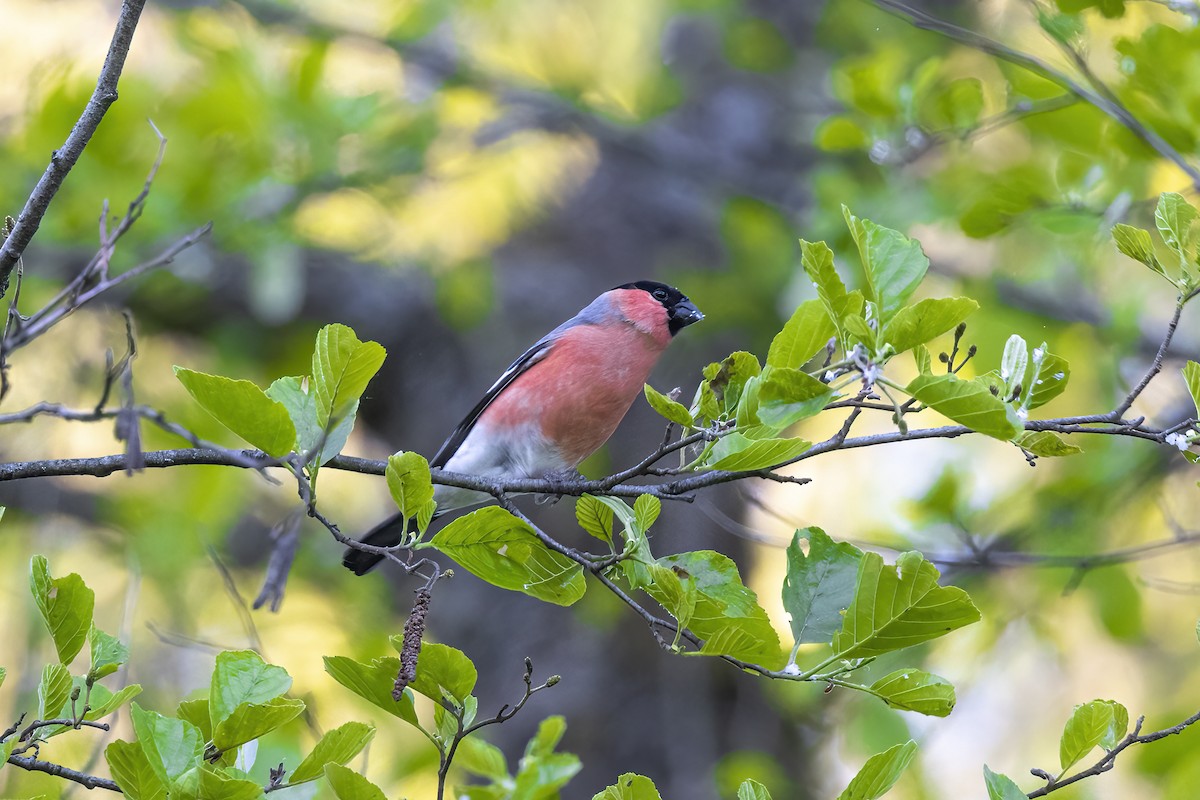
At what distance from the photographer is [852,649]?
173 cm

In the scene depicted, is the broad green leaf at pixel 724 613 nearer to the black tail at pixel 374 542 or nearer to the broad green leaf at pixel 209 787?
the broad green leaf at pixel 209 787

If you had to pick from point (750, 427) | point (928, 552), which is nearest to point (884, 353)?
point (750, 427)

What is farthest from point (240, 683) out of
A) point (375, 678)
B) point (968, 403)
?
point (968, 403)

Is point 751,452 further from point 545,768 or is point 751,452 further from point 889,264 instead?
→ point 545,768

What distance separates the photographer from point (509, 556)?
193 cm

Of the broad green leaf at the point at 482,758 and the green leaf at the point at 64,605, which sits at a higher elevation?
the green leaf at the point at 64,605

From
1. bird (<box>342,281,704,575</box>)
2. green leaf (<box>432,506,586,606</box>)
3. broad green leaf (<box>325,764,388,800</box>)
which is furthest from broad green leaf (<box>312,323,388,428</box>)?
bird (<box>342,281,704,575</box>)

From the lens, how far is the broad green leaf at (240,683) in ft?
5.61

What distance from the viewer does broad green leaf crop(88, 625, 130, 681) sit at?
1756mm

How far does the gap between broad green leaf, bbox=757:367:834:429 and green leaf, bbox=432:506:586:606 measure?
0.48m

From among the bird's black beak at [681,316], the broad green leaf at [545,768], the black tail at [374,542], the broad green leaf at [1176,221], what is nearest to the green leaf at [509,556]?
the broad green leaf at [545,768]

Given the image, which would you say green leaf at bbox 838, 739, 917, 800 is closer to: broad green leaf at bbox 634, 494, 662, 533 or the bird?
broad green leaf at bbox 634, 494, 662, 533

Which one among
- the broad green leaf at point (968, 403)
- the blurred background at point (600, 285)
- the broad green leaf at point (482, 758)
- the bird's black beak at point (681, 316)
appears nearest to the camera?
the broad green leaf at point (968, 403)

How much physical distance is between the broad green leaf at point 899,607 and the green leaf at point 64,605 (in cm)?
118
